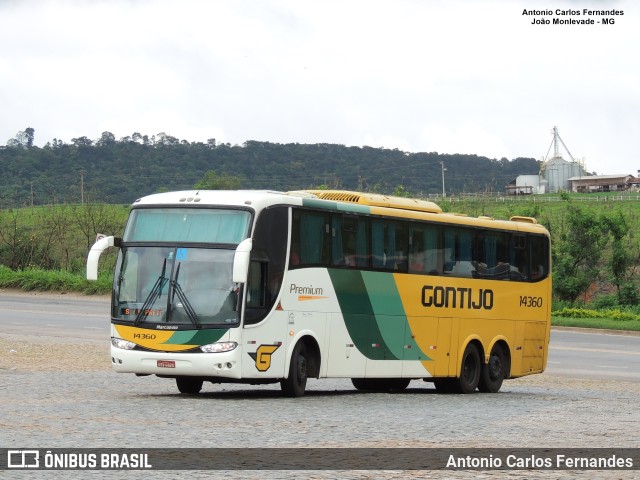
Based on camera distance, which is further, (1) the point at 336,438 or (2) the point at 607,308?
(2) the point at 607,308

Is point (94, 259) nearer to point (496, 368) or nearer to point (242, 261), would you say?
point (242, 261)

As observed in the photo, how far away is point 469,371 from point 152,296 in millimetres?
8400

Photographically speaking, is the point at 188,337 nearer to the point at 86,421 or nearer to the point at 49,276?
the point at 86,421

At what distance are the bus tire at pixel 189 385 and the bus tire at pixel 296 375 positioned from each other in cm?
183

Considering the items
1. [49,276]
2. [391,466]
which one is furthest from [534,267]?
[49,276]

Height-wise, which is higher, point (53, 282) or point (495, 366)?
point (53, 282)

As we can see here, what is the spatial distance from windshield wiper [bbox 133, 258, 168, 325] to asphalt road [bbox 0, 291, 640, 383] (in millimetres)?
14529

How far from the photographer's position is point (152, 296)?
63.5ft

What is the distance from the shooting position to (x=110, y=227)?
65.1 meters

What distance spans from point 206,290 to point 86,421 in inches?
196

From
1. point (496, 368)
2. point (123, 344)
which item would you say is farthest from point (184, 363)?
point (496, 368)

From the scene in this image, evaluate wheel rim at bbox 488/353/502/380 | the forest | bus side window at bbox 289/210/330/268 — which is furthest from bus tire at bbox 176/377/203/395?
the forest

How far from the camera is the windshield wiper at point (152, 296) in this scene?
1931 centimetres

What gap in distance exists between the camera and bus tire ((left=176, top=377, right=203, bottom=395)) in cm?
2114
